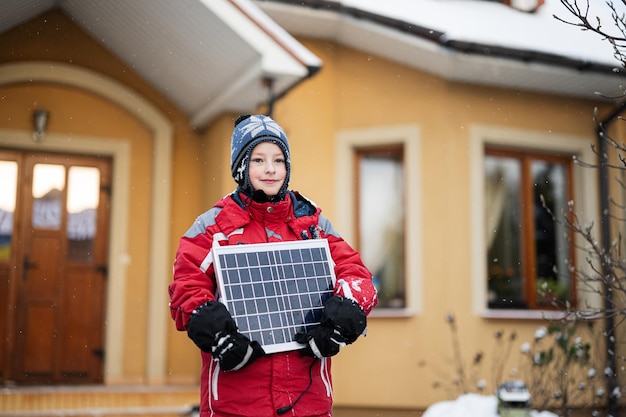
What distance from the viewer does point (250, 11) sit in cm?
677

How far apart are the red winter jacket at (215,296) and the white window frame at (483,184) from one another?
568 centimetres

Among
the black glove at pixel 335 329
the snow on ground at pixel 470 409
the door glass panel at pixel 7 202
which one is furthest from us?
the door glass panel at pixel 7 202

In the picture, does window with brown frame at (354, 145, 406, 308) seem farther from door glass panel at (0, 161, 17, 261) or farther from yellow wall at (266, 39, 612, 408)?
door glass panel at (0, 161, 17, 261)

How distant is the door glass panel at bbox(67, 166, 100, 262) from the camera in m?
8.41

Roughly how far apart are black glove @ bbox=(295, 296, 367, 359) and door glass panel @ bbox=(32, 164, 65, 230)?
6.51m

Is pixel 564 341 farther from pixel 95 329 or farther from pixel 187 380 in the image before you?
pixel 95 329

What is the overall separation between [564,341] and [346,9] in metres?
4.02

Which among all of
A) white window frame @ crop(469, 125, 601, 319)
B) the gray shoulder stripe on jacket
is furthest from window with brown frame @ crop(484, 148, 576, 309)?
the gray shoulder stripe on jacket

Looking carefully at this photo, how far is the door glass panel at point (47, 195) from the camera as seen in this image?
827 centimetres

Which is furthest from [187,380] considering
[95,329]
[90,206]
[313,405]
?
[313,405]

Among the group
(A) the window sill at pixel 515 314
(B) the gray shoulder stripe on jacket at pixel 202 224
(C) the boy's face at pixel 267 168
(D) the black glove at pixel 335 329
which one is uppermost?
(C) the boy's face at pixel 267 168

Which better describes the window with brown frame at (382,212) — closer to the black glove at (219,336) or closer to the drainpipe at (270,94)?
the drainpipe at (270,94)

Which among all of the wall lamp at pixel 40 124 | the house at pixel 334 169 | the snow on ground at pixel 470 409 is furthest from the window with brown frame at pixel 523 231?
the wall lamp at pixel 40 124

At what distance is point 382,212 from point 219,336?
652cm
